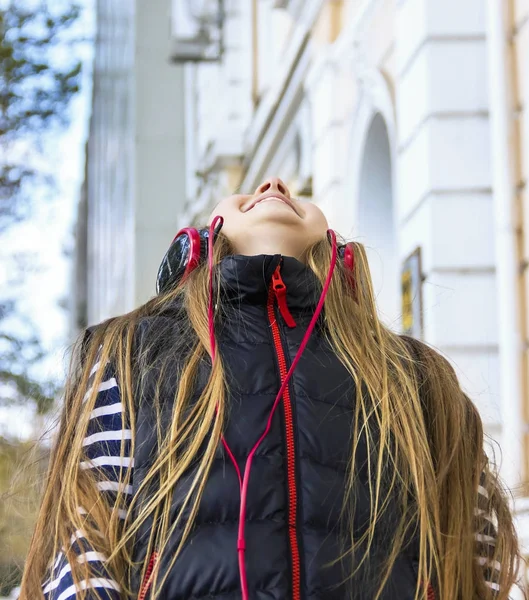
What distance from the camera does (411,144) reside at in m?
6.69

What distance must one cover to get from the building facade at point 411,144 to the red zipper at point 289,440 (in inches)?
33.1

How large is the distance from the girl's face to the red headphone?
0.20 ft

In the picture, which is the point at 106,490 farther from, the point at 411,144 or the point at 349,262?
the point at 411,144

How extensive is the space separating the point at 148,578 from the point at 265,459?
0.32 m

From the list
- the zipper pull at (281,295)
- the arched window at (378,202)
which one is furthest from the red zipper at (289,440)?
the arched window at (378,202)

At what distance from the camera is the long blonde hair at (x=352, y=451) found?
8.14ft

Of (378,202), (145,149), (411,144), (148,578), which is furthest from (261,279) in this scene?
(145,149)

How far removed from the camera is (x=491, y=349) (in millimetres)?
6043

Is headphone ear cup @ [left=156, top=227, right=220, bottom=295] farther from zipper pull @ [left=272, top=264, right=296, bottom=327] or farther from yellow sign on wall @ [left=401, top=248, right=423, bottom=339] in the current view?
yellow sign on wall @ [left=401, top=248, right=423, bottom=339]

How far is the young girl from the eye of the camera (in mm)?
2406

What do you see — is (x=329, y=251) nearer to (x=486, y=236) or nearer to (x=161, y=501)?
(x=161, y=501)

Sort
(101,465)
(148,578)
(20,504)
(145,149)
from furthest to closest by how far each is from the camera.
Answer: (145,149), (20,504), (101,465), (148,578)

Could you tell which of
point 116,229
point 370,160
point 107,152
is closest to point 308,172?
point 370,160

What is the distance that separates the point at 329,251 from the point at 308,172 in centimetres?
717
